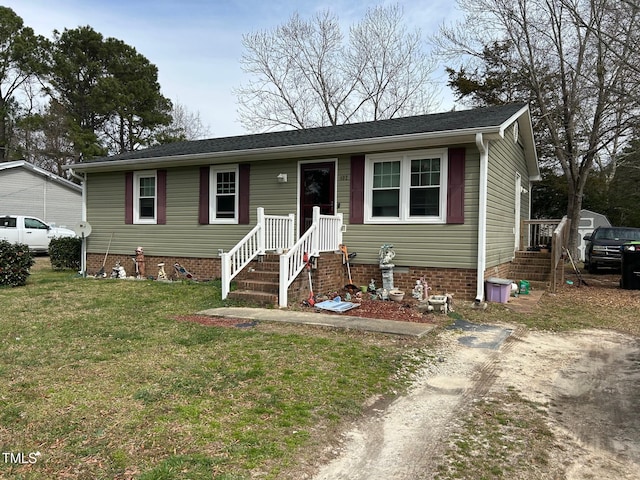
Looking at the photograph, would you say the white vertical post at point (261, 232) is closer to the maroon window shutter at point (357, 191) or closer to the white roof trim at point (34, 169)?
the maroon window shutter at point (357, 191)

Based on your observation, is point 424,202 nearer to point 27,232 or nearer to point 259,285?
point 259,285

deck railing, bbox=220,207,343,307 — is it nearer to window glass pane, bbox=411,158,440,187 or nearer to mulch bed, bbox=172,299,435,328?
mulch bed, bbox=172,299,435,328

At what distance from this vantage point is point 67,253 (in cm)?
1310

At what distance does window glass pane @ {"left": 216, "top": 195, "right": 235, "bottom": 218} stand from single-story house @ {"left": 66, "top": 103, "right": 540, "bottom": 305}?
0.09 ft

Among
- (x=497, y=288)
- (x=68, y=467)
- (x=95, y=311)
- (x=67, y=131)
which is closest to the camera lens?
(x=68, y=467)

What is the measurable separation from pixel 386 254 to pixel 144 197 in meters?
7.02

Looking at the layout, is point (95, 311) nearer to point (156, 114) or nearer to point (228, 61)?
point (228, 61)

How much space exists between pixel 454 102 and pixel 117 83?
20.6 metres

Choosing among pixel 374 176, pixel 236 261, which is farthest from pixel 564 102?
pixel 236 261

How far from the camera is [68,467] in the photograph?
253cm

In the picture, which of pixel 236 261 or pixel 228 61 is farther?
pixel 228 61

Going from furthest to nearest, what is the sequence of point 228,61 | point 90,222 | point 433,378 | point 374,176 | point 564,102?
1. point 228,61
2. point 564,102
3. point 90,222
4. point 374,176
5. point 433,378

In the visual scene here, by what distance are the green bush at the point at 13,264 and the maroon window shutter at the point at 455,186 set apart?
9.11 meters

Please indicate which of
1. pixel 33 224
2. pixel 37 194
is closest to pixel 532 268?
pixel 33 224
